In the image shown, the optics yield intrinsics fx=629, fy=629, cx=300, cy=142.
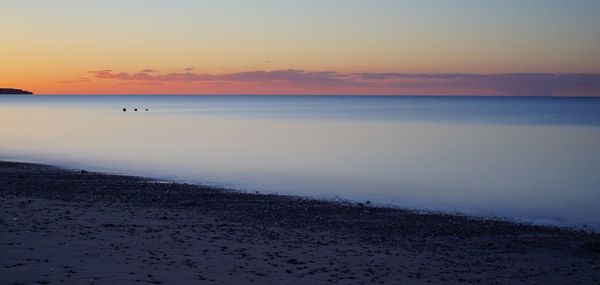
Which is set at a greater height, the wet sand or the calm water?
the calm water

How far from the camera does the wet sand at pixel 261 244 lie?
10016 mm

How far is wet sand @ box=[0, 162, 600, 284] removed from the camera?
10.0 meters

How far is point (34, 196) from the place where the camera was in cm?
1814

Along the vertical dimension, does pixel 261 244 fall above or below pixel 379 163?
below

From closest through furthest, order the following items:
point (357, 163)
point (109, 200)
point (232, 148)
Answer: point (109, 200) < point (357, 163) < point (232, 148)

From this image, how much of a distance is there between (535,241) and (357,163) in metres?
23.2

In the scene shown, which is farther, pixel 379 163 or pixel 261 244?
pixel 379 163

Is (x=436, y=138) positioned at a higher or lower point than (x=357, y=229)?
higher

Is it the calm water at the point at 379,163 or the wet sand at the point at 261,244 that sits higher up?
the calm water at the point at 379,163

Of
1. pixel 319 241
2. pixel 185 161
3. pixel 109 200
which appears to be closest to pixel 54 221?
pixel 109 200

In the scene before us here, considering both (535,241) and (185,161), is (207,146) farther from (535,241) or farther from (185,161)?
(535,241)

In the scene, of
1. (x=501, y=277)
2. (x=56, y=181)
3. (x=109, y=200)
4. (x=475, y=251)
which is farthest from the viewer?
(x=56, y=181)

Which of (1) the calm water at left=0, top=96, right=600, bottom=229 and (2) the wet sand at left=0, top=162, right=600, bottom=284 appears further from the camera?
(1) the calm water at left=0, top=96, right=600, bottom=229

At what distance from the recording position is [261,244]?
490 inches
